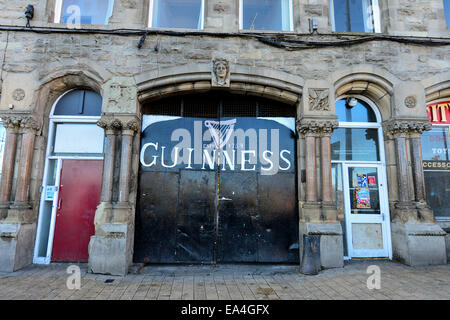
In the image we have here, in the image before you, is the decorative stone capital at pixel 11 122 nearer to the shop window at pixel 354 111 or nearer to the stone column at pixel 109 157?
the stone column at pixel 109 157

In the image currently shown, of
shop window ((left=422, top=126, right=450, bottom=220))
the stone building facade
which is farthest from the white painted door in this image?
shop window ((left=422, top=126, right=450, bottom=220))

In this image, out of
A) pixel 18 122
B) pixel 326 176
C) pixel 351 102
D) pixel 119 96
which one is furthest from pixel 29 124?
pixel 351 102

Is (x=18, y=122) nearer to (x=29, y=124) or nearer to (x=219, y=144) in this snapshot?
(x=29, y=124)

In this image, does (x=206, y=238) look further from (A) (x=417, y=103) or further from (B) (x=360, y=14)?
(B) (x=360, y=14)

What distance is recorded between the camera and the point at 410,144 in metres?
5.46

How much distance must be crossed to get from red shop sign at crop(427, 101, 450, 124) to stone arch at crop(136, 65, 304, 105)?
3337 millimetres

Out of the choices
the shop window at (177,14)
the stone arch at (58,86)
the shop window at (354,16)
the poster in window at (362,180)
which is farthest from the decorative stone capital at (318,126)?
the stone arch at (58,86)

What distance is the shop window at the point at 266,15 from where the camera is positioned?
5949 millimetres

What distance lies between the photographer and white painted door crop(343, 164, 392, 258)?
546 cm

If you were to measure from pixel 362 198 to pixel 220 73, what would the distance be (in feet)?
13.5

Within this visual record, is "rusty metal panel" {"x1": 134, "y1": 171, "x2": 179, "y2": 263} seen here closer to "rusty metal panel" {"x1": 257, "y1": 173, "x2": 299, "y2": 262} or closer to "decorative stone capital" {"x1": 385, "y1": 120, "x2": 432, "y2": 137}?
"rusty metal panel" {"x1": 257, "y1": 173, "x2": 299, "y2": 262}

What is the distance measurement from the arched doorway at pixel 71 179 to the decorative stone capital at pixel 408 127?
6361 mm

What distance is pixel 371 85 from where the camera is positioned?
5.61 meters
